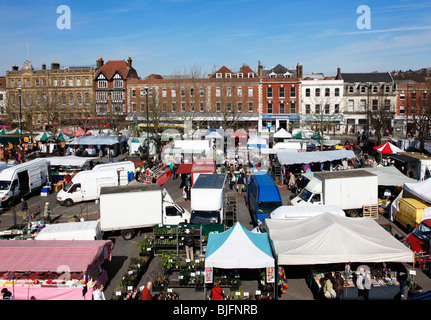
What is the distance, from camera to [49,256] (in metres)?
10.4

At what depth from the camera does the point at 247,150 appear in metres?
33.4

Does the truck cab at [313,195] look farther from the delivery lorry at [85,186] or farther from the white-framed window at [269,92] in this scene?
the white-framed window at [269,92]

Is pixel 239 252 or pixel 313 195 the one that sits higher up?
pixel 313 195

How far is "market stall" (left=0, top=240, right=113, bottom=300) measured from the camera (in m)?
10.0

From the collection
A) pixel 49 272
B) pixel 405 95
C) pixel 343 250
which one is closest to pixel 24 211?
pixel 49 272

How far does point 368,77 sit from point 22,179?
51737mm

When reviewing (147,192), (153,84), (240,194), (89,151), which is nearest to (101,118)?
(153,84)

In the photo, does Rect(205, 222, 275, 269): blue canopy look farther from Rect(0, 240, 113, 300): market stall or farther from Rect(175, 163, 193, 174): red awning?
Rect(175, 163, 193, 174): red awning

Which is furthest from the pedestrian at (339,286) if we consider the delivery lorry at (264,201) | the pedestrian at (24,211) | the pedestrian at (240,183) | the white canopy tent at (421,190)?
the pedestrian at (24,211)

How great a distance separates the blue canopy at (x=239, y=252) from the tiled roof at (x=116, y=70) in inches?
2053

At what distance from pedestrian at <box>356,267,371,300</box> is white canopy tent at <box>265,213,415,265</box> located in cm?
46

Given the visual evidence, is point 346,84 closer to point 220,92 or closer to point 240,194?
point 220,92

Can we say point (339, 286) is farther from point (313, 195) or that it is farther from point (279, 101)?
point (279, 101)

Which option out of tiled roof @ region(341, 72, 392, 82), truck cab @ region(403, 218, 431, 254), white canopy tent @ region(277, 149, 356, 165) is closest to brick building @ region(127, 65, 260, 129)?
tiled roof @ region(341, 72, 392, 82)
